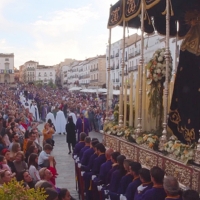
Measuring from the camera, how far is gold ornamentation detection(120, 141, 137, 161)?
25.1 feet

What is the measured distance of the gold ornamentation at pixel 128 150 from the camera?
7.65 metres

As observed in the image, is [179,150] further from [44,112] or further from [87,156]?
[44,112]

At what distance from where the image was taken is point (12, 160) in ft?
25.3

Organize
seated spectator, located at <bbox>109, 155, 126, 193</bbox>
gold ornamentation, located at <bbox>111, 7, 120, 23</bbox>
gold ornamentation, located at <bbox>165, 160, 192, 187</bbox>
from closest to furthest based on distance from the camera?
gold ornamentation, located at <bbox>165, 160, 192, 187</bbox>, seated spectator, located at <bbox>109, 155, 126, 193</bbox>, gold ornamentation, located at <bbox>111, 7, 120, 23</bbox>

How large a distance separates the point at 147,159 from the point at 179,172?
121 centimetres

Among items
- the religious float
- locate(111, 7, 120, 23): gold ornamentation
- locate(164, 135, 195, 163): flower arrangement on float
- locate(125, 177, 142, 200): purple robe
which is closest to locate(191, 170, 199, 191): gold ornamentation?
the religious float

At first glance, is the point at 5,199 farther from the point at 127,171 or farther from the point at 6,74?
the point at 6,74

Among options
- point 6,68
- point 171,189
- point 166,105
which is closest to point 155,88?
point 166,105

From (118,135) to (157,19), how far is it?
3.07 meters

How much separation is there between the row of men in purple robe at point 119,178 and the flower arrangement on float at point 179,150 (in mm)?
639

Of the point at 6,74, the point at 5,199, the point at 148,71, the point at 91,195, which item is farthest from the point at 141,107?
the point at 6,74

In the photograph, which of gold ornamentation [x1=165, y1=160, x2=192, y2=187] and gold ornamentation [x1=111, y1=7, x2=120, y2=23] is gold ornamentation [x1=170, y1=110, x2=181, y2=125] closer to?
gold ornamentation [x1=165, y1=160, x2=192, y2=187]

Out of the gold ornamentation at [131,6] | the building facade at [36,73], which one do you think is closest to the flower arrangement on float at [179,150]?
the gold ornamentation at [131,6]

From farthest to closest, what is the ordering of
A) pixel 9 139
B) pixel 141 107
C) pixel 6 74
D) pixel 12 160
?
1. pixel 6 74
2. pixel 9 139
3. pixel 141 107
4. pixel 12 160
